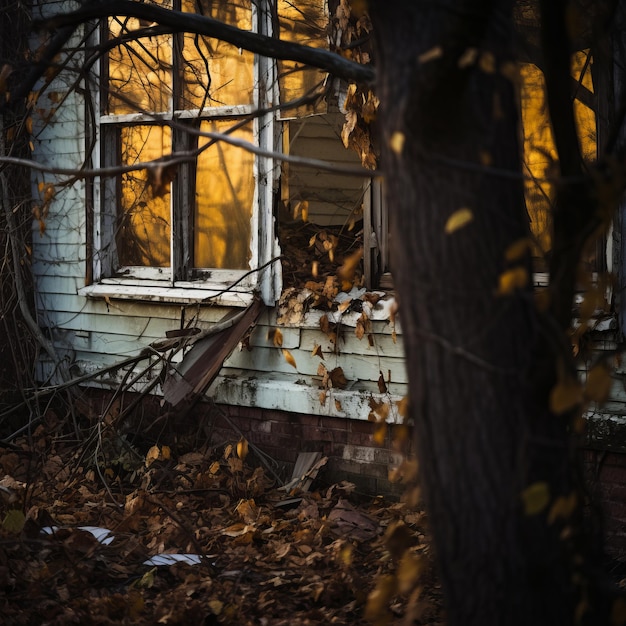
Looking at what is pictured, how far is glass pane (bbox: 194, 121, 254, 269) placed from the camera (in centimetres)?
690

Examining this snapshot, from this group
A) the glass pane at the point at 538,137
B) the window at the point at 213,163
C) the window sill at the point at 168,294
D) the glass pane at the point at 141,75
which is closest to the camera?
the glass pane at the point at 538,137

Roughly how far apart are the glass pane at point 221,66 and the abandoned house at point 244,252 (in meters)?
0.02

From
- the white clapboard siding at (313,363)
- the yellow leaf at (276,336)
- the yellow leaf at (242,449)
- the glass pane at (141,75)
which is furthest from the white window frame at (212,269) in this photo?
the yellow leaf at (242,449)

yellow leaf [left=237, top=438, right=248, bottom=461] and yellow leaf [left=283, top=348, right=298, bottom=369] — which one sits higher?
yellow leaf [left=283, top=348, right=298, bottom=369]

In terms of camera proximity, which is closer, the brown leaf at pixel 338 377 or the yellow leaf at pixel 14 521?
the yellow leaf at pixel 14 521

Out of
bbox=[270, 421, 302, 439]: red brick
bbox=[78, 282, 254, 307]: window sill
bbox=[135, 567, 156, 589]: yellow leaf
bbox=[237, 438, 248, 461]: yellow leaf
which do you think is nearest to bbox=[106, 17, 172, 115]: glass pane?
bbox=[78, 282, 254, 307]: window sill

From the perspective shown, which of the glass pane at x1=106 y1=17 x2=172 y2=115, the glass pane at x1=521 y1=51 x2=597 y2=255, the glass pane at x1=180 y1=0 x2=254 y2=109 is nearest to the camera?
the glass pane at x1=521 y1=51 x2=597 y2=255

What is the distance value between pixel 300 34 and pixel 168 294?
2.18 m

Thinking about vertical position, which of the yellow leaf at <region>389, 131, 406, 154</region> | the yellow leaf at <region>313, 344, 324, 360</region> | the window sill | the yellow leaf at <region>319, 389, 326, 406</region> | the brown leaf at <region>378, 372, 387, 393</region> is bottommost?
the yellow leaf at <region>319, 389, 326, 406</region>

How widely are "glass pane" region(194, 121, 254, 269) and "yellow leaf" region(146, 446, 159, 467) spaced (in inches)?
58.1

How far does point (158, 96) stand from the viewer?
7.32 m

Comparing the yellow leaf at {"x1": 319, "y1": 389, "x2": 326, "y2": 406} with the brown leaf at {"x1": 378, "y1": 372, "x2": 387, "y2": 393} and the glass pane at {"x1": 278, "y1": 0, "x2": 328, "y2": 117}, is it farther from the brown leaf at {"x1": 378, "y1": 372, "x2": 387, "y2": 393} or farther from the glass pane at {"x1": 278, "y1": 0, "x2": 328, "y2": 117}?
the glass pane at {"x1": 278, "y1": 0, "x2": 328, "y2": 117}

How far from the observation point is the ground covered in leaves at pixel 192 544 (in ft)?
13.8

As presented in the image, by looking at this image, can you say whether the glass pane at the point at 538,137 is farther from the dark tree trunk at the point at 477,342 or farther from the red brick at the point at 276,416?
the dark tree trunk at the point at 477,342
